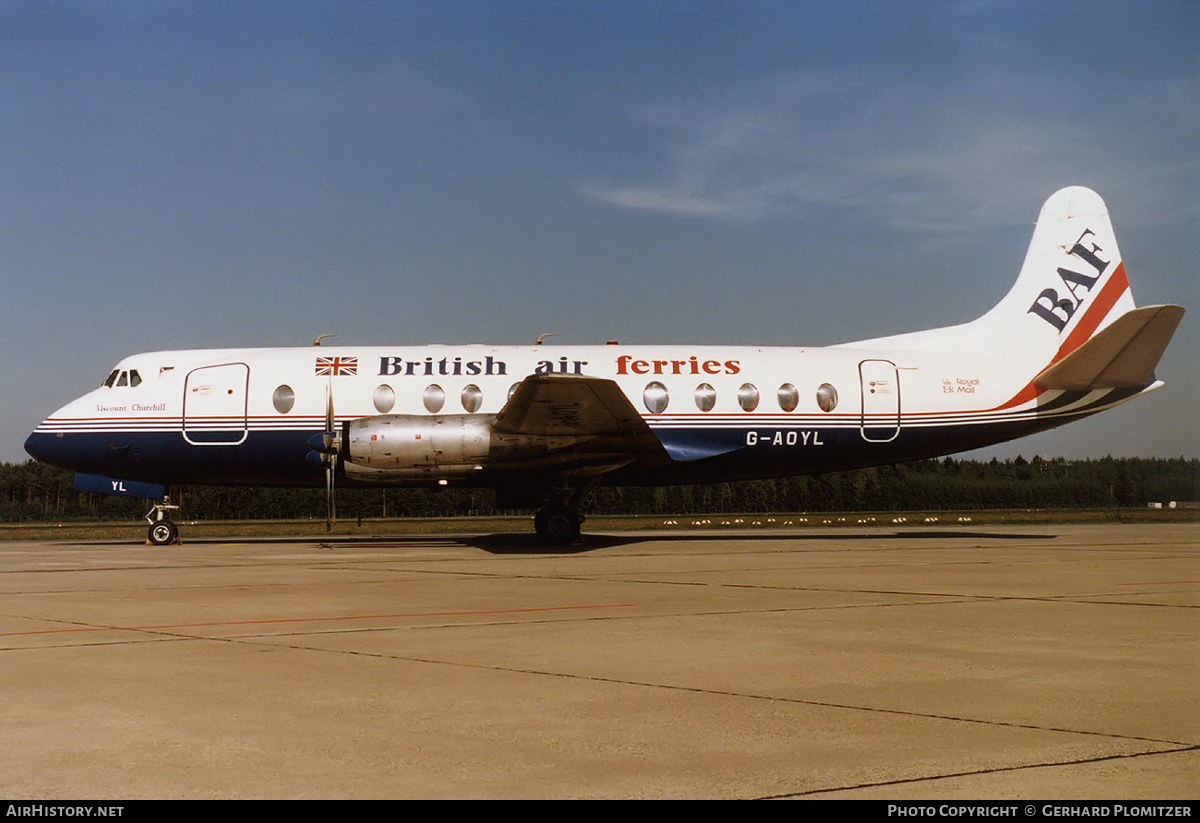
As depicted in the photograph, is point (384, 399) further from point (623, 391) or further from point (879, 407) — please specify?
point (879, 407)

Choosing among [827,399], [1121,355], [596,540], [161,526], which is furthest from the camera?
[596,540]

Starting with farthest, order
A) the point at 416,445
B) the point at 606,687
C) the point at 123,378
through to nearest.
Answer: the point at 123,378
the point at 416,445
the point at 606,687

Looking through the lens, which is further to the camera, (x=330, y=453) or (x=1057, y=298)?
(x=1057, y=298)

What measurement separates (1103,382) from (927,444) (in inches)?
156

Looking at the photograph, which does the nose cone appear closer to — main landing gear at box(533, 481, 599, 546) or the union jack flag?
the union jack flag

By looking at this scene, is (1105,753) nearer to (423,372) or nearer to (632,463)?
(632,463)

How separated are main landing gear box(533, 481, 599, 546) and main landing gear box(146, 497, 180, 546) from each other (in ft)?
29.4

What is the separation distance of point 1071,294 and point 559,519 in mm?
13646

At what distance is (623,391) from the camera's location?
22734mm

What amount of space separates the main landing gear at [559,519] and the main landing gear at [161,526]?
29.4 ft

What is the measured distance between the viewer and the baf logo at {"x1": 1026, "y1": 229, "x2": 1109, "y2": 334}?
2612cm

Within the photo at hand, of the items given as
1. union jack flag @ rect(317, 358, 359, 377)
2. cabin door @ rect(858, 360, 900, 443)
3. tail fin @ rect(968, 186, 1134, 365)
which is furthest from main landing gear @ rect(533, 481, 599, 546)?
tail fin @ rect(968, 186, 1134, 365)

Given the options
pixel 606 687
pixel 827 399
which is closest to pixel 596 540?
pixel 827 399

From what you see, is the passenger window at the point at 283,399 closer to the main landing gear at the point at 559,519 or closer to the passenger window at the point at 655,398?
the main landing gear at the point at 559,519
